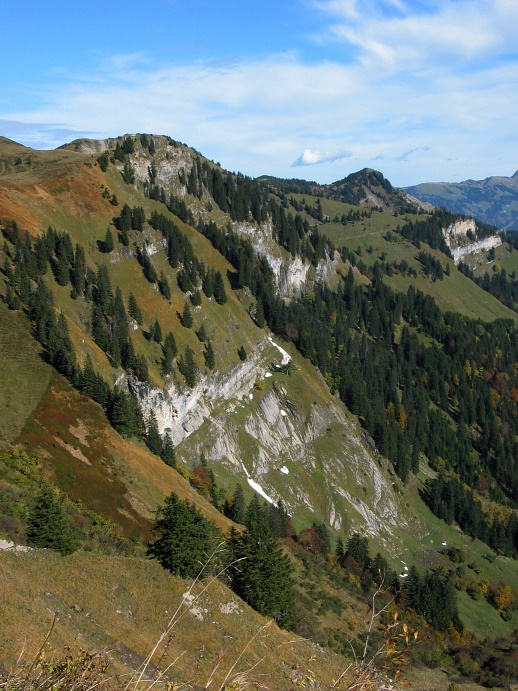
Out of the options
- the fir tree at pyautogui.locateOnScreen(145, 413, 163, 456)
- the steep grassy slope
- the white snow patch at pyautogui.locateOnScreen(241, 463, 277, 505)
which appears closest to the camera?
the steep grassy slope

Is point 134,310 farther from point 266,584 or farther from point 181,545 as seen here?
point 266,584

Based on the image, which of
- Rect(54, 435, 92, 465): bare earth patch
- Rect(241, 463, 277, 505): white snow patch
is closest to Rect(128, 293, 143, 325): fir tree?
Rect(241, 463, 277, 505): white snow patch

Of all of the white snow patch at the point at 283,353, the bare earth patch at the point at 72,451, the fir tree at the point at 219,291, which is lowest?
the bare earth patch at the point at 72,451

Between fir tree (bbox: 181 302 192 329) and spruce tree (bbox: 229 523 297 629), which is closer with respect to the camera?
spruce tree (bbox: 229 523 297 629)

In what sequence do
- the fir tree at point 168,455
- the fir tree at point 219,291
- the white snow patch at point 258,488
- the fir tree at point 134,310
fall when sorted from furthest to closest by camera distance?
1. the fir tree at point 219,291
2. the fir tree at point 134,310
3. the white snow patch at point 258,488
4. the fir tree at point 168,455

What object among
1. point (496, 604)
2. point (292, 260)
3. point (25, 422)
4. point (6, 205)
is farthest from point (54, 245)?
point (496, 604)

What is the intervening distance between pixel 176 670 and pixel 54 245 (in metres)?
97.8

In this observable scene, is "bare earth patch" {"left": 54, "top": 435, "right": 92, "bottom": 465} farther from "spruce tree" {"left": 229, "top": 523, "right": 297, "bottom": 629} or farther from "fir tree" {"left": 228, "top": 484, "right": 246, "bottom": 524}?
"fir tree" {"left": 228, "top": 484, "right": 246, "bottom": 524}

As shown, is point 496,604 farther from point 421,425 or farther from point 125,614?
point 125,614

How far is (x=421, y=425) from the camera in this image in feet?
558

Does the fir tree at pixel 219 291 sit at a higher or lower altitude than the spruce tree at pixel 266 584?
higher

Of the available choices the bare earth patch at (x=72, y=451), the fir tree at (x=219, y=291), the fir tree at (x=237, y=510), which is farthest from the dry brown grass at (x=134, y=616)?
the fir tree at (x=219, y=291)

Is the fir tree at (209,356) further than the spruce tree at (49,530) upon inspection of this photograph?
Yes

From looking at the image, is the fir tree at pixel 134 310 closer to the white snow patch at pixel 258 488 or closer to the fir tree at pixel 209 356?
the fir tree at pixel 209 356
